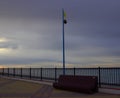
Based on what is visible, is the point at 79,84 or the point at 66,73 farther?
the point at 66,73

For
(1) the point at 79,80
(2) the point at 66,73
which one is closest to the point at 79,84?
(1) the point at 79,80

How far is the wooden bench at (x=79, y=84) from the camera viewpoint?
816 inches

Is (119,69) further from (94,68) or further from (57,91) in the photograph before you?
(57,91)

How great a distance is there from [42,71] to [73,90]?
9.25 meters

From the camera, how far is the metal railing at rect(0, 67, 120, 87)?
21594mm

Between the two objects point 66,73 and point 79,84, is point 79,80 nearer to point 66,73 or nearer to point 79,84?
point 79,84

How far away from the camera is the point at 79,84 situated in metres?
21.7

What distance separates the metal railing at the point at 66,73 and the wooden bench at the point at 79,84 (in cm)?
109

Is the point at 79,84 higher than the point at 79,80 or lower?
lower

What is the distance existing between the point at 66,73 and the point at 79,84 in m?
5.67

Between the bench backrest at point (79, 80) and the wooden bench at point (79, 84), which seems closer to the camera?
the wooden bench at point (79, 84)

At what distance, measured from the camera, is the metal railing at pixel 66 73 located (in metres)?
21.6

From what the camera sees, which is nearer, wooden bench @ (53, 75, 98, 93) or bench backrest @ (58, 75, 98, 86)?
wooden bench @ (53, 75, 98, 93)

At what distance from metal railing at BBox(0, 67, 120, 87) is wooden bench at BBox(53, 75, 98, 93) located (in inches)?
42.8
